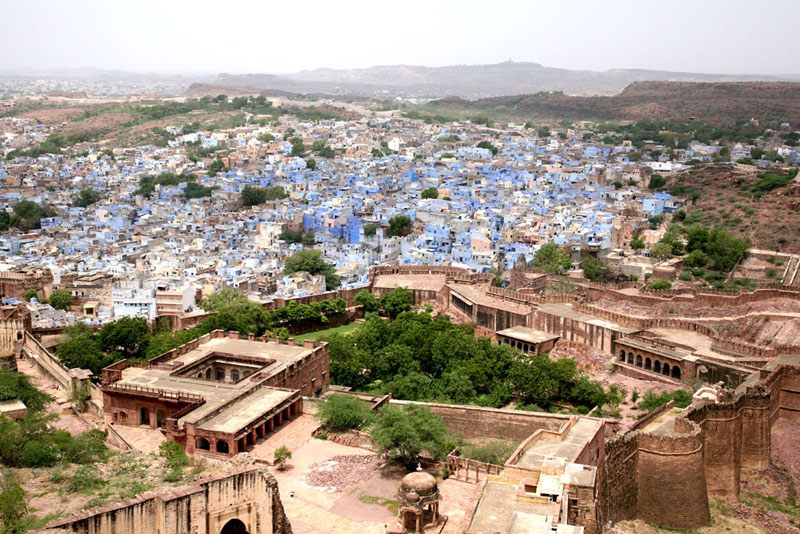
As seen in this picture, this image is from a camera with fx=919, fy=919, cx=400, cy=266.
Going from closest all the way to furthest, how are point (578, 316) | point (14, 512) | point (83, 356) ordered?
point (14, 512) → point (83, 356) → point (578, 316)

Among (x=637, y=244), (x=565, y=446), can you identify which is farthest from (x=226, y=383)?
(x=637, y=244)

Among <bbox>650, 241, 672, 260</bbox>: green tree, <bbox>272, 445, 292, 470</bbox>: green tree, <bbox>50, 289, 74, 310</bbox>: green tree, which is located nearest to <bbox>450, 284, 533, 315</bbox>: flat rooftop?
<bbox>650, 241, 672, 260</bbox>: green tree

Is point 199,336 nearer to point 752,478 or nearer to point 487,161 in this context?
point 752,478

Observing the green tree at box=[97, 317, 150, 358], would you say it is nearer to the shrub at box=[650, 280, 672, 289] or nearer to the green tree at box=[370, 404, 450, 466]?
the green tree at box=[370, 404, 450, 466]

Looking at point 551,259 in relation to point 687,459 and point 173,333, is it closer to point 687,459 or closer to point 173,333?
point 173,333

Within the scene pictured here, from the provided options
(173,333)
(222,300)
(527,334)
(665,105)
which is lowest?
(173,333)

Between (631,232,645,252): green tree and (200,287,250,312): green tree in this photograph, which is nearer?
(200,287,250,312): green tree

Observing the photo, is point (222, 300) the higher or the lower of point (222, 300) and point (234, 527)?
the lower
